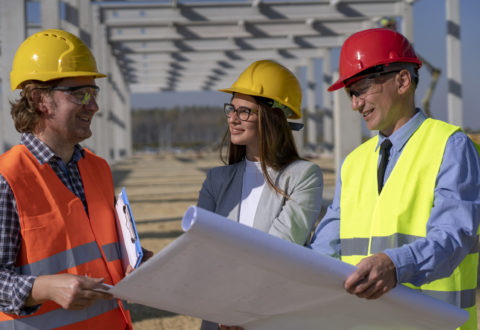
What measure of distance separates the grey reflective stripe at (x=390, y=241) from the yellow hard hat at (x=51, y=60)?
134cm

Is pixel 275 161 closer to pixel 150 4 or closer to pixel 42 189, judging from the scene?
pixel 42 189

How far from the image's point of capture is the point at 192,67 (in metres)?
25.1

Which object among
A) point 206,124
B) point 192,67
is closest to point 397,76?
point 192,67

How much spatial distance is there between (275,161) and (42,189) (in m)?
1.14

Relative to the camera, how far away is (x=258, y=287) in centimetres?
157

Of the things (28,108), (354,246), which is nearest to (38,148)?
(28,108)

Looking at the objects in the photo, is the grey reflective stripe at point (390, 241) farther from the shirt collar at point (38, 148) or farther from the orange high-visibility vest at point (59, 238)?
the shirt collar at point (38, 148)

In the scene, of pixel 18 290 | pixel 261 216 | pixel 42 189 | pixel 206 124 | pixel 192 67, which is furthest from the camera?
pixel 206 124

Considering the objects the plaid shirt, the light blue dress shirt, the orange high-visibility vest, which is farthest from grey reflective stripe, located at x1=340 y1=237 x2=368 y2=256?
the plaid shirt

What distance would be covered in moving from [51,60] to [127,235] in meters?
0.77

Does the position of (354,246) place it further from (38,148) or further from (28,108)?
(28,108)

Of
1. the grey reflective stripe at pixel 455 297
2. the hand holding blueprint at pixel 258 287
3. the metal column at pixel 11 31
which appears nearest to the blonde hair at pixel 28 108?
the hand holding blueprint at pixel 258 287

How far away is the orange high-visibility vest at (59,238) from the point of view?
1.85 meters

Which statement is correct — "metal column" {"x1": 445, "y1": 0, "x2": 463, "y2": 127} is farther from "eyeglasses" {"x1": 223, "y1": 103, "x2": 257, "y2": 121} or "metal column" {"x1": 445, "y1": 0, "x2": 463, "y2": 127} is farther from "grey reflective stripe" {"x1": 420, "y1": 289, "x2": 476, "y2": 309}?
"grey reflective stripe" {"x1": 420, "y1": 289, "x2": 476, "y2": 309}
